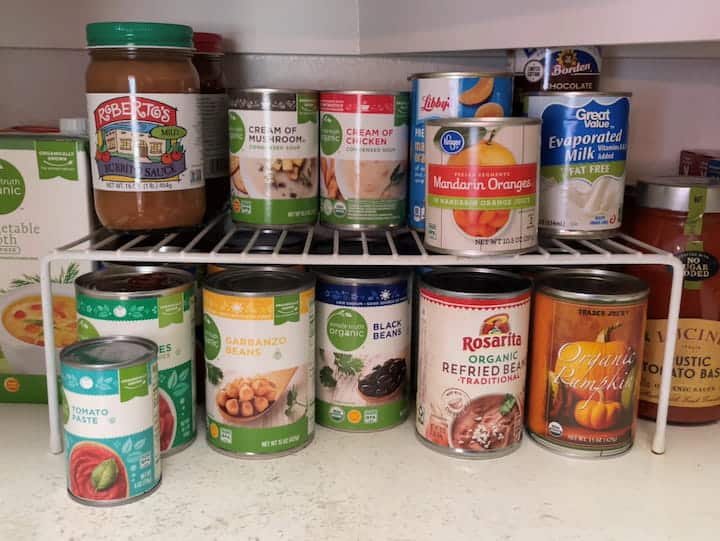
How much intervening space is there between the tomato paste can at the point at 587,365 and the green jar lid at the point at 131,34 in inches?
24.1

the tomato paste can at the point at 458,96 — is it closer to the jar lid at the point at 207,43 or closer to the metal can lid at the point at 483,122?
the metal can lid at the point at 483,122

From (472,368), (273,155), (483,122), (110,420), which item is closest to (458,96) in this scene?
(483,122)

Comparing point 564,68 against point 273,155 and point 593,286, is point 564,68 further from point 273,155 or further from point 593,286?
point 273,155

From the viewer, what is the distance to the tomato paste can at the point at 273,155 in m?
1.12

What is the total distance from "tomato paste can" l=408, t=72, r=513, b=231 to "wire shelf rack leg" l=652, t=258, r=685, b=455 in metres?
0.32

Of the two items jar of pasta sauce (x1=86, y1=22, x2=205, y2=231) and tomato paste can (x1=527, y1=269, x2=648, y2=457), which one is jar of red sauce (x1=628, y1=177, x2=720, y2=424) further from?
jar of pasta sauce (x1=86, y1=22, x2=205, y2=231)

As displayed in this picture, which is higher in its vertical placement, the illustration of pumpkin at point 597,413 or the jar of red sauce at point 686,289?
the jar of red sauce at point 686,289

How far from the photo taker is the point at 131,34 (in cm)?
104

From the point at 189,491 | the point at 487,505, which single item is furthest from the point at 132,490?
the point at 487,505

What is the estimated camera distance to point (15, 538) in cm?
91

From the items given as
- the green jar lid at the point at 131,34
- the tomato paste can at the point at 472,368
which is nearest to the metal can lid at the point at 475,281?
the tomato paste can at the point at 472,368

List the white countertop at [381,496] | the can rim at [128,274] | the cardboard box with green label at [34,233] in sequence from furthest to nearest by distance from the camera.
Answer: the cardboard box with green label at [34,233], the can rim at [128,274], the white countertop at [381,496]

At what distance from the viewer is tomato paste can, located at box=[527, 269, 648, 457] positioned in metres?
1.08

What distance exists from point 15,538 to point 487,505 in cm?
56
